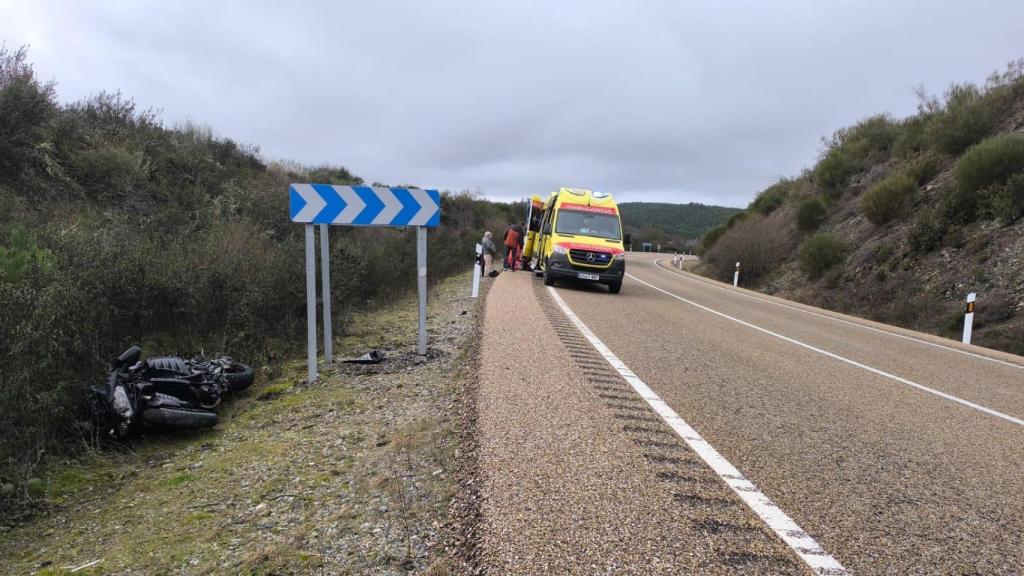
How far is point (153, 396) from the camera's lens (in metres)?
5.03

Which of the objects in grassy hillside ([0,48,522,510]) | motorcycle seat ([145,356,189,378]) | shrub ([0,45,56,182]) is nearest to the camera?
grassy hillside ([0,48,522,510])

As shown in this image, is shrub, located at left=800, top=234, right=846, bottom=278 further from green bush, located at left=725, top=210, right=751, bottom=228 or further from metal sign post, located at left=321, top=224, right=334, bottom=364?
metal sign post, located at left=321, top=224, right=334, bottom=364

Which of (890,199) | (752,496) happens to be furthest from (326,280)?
(890,199)

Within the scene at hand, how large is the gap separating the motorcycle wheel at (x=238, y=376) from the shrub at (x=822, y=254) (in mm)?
21510

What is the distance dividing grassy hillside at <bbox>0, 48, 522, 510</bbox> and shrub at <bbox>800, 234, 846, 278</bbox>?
46.9 feet

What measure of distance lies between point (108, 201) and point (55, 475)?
40.6 feet

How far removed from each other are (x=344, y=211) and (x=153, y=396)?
248 cm

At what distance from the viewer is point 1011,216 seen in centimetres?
1588

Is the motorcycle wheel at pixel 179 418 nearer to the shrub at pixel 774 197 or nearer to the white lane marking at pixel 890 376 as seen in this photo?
the white lane marking at pixel 890 376

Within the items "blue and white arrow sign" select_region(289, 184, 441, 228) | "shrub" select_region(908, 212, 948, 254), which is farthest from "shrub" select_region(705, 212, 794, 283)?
"blue and white arrow sign" select_region(289, 184, 441, 228)

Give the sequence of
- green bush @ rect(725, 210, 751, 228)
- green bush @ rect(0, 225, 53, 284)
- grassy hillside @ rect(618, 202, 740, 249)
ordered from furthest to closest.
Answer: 1. grassy hillside @ rect(618, 202, 740, 249)
2. green bush @ rect(725, 210, 751, 228)
3. green bush @ rect(0, 225, 53, 284)

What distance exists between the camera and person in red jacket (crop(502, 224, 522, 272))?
65.5 ft

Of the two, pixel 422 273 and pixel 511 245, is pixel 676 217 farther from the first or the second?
pixel 422 273

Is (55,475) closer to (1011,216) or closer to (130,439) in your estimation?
(130,439)
